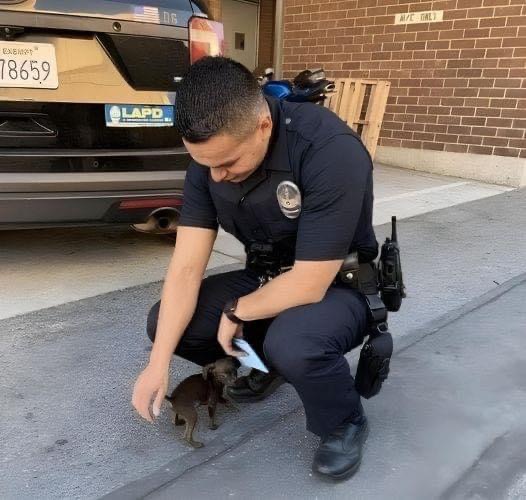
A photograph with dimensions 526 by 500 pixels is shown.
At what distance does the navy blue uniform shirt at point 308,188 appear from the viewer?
1769 mm

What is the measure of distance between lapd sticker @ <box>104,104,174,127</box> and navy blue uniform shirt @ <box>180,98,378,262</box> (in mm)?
1070

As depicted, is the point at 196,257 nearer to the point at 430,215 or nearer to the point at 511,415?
the point at 511,415

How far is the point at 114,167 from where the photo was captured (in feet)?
9.73

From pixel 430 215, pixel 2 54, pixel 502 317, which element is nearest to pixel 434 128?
pixel 430 215

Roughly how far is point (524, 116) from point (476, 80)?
0.74 meters

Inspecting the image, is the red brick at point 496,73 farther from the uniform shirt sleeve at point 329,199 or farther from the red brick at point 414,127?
the uniform shirt sleeve at point 329,199

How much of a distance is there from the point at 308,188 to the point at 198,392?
0.86 meters

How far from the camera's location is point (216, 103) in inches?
63.0

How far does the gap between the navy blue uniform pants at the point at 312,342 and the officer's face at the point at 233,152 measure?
1.59ft

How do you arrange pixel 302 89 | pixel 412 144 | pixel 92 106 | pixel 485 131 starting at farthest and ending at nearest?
pixel 412 144 < pixel 485 131 < pixel 302 89 < pixel 92 106

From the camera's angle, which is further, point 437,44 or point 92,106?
point 437,44

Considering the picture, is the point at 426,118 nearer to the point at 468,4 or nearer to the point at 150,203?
the point at 468,4

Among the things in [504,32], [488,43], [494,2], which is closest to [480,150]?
[488,43]

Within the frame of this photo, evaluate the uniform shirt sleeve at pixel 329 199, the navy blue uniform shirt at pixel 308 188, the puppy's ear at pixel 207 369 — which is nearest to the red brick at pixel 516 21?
the navy blue uniform shirt at pixel 308 188
